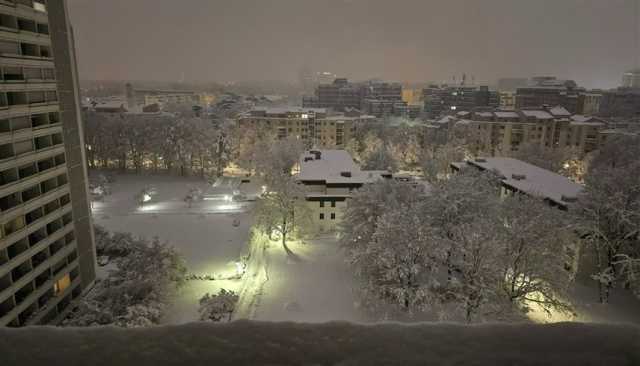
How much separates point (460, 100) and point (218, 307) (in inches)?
3096

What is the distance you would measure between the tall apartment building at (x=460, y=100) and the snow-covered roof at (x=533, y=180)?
52818 mm

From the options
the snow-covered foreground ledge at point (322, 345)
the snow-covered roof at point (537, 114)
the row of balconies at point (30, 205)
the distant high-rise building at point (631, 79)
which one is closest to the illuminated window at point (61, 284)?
the row of balconies at point (30, 205)

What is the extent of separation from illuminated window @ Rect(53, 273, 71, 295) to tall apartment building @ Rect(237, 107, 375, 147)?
37449 millimetres

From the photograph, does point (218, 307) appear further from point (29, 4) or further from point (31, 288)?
point (29, 4)

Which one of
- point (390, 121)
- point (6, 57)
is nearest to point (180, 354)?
point (6, 57)

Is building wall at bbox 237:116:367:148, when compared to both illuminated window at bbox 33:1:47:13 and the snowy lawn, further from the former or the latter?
illuminated window at bbox 33:1:47:13

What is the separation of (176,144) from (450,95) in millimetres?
62840

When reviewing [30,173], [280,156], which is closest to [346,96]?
[280,156]

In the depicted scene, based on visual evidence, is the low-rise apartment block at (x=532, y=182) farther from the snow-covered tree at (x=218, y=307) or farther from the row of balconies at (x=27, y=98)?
the row of balconies at (x=27, y=98)

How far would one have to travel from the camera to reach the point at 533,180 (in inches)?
936

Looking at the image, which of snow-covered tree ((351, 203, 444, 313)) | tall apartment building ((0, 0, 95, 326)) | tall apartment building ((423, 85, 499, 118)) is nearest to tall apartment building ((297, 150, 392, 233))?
snow-covered tree ((351, 203, 444, 313))

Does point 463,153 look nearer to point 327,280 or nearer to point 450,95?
point 327,280

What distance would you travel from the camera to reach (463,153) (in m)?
40.4

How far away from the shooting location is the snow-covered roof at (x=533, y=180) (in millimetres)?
20047
